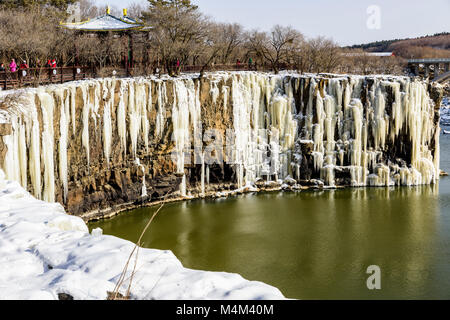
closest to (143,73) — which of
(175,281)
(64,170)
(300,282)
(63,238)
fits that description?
(64,170)

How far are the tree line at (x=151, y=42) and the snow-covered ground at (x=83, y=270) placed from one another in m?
19.2

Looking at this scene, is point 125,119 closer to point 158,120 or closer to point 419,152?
point 158,120

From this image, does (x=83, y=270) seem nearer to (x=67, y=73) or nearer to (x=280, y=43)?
(x=67, y=73)

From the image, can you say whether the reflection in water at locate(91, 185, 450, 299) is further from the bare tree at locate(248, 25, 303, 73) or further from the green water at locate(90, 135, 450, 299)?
the bare tree at locate(248, 25, 303, 73)

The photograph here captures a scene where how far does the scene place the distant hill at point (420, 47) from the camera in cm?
8721

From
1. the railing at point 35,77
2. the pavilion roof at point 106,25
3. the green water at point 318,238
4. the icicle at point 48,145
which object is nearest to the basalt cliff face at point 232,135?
the icicle at point 48,145

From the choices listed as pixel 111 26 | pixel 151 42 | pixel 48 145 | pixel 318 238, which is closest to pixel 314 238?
pixel 318 238

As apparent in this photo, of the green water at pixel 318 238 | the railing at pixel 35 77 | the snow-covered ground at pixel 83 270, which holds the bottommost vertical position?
the green water at pixel 318 238

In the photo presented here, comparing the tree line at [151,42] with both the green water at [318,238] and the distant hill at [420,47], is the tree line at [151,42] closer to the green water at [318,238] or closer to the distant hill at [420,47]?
the green water at [318,238]

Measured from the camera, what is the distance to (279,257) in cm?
1691

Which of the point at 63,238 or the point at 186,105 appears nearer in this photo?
the point at 63,238

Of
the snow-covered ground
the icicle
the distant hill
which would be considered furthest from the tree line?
the distant hill

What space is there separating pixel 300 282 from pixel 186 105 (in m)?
13.2

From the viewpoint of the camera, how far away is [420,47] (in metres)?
91.8
